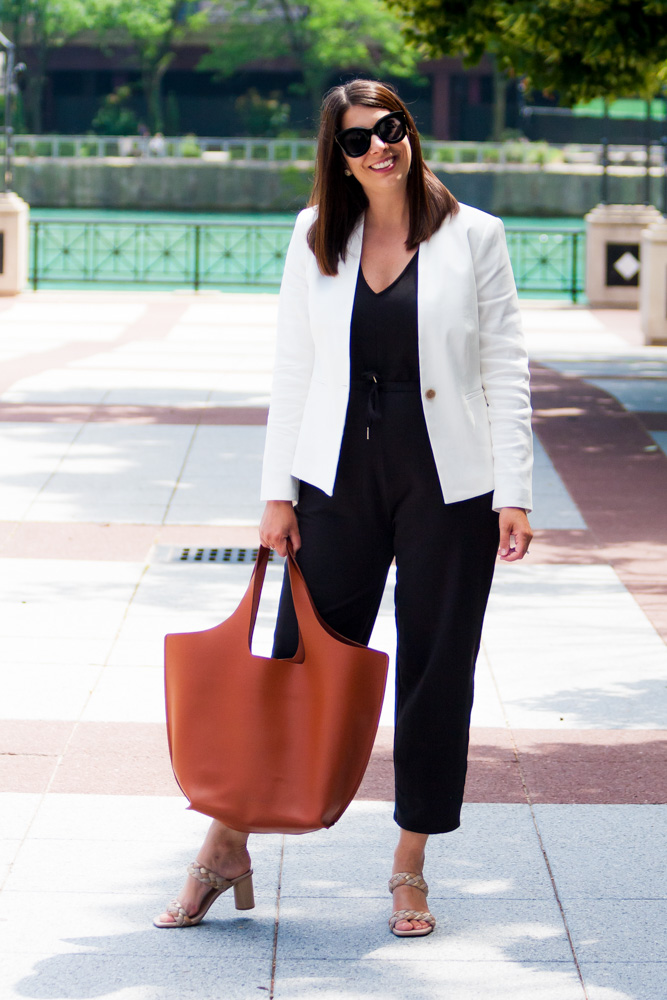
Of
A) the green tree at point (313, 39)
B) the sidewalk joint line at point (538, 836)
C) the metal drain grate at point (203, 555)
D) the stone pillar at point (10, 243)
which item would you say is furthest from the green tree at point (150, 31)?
the sidewalk joint line at point (538, 836)

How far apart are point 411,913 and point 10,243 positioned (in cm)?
1712

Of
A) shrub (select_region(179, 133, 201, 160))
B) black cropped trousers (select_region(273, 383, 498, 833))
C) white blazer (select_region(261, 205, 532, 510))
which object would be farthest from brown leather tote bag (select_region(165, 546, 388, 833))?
shrub (select_region(179, 133, 201, 160))

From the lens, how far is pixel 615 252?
19.7 meters

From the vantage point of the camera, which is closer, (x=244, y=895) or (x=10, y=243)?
(x=244, y=895)

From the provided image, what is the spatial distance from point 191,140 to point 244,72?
11001mm

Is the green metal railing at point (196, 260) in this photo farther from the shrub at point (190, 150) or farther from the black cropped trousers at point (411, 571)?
the black cropped trousers at point (411, 571)

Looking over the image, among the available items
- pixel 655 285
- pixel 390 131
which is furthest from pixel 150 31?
pixel 390 131

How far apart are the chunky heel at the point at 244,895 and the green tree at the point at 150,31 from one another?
5644 centimetres

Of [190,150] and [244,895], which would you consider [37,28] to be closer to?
[190,150]

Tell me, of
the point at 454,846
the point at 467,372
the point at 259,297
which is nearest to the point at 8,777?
the point at 454,846

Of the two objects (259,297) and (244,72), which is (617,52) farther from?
(244,72)

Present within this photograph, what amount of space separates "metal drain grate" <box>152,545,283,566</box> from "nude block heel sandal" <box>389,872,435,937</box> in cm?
355

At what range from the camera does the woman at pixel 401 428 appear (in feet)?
10.1

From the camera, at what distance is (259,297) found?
20.2 m
